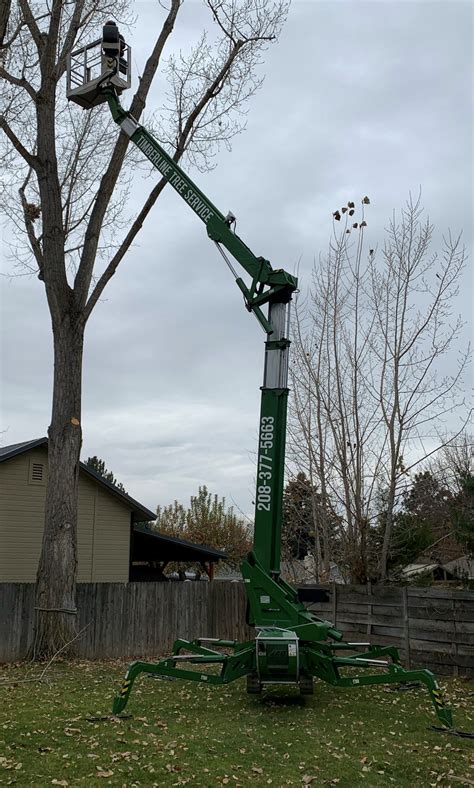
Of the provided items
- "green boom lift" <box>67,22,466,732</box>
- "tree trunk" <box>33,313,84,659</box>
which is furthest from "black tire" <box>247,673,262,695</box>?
Result: "tree trunk" <box>33,313,84,659</box>

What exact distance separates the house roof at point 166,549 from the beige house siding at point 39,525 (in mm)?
1746

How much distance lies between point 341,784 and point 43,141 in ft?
39.7

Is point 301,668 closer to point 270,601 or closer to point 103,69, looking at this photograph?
point 270,601

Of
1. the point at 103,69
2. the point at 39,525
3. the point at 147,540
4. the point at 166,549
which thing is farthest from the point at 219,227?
the point at 166,549

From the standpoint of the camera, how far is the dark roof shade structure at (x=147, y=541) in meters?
20.4

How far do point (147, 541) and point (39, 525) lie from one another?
587 cm

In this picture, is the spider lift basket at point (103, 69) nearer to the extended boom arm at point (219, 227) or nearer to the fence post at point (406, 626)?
the extended boom arm at point (219, 227)

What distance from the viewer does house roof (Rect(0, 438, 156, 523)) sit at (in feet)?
64.5

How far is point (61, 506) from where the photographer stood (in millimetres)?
13117

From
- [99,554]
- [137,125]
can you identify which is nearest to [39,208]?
[137,125]

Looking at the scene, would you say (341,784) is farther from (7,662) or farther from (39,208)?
(39,208)

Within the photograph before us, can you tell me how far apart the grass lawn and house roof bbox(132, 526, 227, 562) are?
1328cm

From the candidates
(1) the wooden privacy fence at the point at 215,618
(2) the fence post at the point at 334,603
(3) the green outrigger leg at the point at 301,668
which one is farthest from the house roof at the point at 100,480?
(3) the green outrigger leg at the point at 301,668

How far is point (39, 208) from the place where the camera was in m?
15.3
